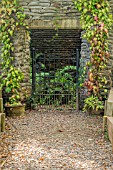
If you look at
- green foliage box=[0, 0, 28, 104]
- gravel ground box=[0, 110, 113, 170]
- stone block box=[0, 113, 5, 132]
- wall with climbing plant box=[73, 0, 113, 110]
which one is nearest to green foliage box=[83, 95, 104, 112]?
wall with climbing plant box=[73, 0, 113, 110]

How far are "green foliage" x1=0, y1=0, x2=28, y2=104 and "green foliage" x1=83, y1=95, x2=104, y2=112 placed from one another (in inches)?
62.7

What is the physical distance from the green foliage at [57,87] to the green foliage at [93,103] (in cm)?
85

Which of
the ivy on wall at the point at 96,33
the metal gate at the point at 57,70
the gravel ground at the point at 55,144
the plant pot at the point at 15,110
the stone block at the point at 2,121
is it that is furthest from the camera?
the metal gate at the point at 57,70

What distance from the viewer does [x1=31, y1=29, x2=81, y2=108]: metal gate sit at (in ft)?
24.3

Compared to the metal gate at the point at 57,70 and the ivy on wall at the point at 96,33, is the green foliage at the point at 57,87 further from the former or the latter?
the ivy on wall at the point at 96,33

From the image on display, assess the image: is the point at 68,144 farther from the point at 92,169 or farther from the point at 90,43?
the point at 90,43

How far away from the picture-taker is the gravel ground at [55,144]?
3.80m

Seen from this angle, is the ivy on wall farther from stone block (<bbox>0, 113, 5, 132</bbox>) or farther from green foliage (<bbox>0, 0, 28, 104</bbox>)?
stone block (<bbox>0, 113, 5, 132</bbox>)

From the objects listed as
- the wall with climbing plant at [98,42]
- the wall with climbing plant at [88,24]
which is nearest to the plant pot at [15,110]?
the wall with climbing plant at [88,24]

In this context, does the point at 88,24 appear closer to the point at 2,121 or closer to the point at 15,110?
A: the point at 15,110

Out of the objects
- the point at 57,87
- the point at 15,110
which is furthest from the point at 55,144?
the point at 57,87

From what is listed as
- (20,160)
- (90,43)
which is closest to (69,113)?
(90,43)

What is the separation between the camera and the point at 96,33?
6363 millimetres

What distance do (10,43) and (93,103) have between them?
2.31 m
